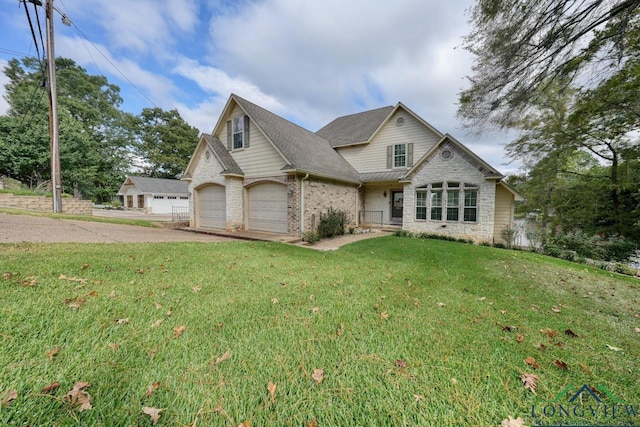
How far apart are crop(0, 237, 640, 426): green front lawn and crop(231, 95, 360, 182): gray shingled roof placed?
6.92 m

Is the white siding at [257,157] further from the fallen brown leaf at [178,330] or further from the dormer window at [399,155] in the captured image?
the fallen brown leaf at [178,330]

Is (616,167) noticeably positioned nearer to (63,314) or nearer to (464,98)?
(464,98)

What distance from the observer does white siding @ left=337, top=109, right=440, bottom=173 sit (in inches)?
550

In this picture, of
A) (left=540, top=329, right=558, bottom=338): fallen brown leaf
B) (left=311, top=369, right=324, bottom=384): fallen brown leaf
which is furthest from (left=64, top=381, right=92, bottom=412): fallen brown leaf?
(left=540, top=329, right=558, bottom=338): fallen brown leaf

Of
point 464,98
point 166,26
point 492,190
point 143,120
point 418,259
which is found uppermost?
point 143,120

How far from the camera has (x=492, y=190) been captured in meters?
10.3

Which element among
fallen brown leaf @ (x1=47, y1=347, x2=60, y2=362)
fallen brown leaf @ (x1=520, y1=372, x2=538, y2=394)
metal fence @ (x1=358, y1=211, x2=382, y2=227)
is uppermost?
metal fence @ (x1=358, y1=211, x2=382, y2=227)

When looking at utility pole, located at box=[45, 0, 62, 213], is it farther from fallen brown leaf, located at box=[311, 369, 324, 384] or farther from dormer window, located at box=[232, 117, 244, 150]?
fallen brown leaf, located at box=[311, 369, 324, 384]

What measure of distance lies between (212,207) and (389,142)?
11.5 meters

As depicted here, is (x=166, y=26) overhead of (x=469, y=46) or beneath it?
overhead

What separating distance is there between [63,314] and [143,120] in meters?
49.0

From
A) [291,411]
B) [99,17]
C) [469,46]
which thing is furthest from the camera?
[99,17]

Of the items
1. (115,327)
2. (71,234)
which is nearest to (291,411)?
(115,327)

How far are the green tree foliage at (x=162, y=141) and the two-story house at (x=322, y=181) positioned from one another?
1316 inches
